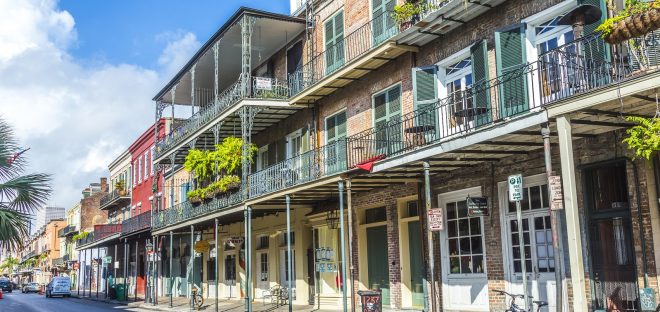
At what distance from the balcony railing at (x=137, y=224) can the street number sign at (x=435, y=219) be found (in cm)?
2329

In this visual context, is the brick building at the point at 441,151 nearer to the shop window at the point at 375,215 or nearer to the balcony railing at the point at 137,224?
the shop window at the point at 375,215

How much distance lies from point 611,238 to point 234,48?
51.6 feet

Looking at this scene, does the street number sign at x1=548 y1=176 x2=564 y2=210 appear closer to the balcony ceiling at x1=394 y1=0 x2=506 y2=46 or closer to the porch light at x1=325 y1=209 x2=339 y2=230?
the balcony ceiling at x1=394 y1=0 x2=506 y2=46

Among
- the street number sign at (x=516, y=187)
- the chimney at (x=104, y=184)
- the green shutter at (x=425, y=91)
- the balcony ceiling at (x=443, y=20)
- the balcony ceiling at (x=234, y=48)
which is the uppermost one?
the chimney at (x=104, y=184)

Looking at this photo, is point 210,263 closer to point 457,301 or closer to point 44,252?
point 457,301

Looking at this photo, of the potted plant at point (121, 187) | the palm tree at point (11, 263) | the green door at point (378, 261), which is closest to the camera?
the green door at point (378, 261)

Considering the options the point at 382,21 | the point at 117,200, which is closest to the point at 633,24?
the point at 382,21

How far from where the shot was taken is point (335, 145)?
17.9 m

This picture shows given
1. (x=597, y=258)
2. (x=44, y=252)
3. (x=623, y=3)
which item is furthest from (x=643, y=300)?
(x=44, y=252)

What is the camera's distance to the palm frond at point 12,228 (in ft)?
47.7

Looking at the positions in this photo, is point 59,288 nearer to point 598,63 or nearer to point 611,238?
point 611,238

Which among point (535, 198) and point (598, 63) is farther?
point (535, 198)

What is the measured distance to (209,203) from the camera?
81.8 feet

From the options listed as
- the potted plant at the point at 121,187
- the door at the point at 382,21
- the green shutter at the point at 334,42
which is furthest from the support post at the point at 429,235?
the potted plant at the point at 121,187
